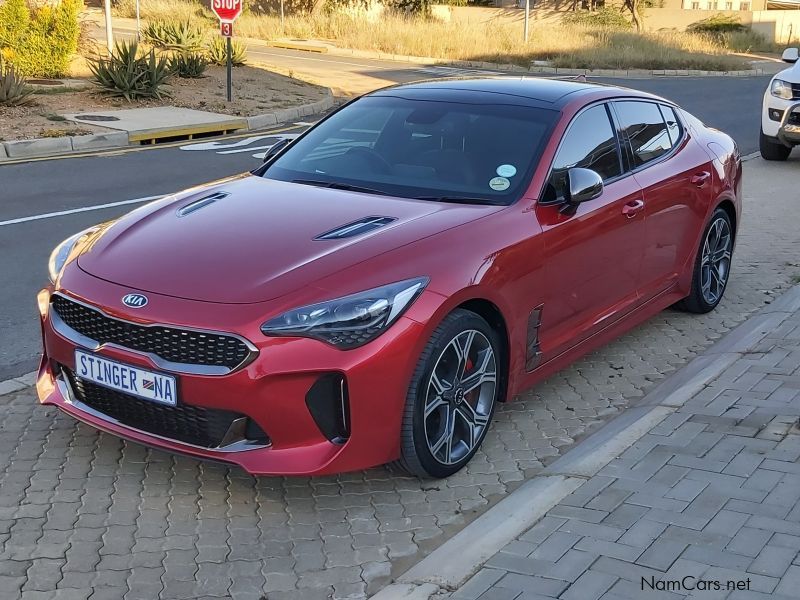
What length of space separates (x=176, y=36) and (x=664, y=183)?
19317mm

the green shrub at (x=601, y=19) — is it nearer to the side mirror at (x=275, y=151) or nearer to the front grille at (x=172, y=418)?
the side mirror at (x=275, y=151)

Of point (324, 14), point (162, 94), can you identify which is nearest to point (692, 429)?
point (162, 94)

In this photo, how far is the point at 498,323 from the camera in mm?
4383

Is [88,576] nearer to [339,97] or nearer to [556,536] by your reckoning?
[556,536]

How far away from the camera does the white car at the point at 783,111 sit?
13.0 meters

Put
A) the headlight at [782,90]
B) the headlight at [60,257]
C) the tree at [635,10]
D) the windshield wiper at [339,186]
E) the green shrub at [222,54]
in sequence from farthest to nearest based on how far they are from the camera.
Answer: the tree at [635,10], the green shrub at [222,54], the headlight at [782,90], the windshield wiper at [339,186], the headlight at [60,257]

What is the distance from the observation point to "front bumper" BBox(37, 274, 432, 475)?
11.9ft

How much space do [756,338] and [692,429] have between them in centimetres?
159

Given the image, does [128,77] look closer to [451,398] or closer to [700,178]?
[700,178]

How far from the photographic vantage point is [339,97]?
20812mm

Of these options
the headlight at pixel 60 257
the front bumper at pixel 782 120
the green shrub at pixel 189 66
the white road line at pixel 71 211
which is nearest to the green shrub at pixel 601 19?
the green shrub at pixel 189 66

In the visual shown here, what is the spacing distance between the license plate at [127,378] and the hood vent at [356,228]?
2.97 ft

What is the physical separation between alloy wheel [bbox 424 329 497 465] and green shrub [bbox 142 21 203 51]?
20.4m

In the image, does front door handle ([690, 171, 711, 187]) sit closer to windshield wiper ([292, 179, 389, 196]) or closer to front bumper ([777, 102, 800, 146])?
windshield wiper ([292, 179, 389, 196])
